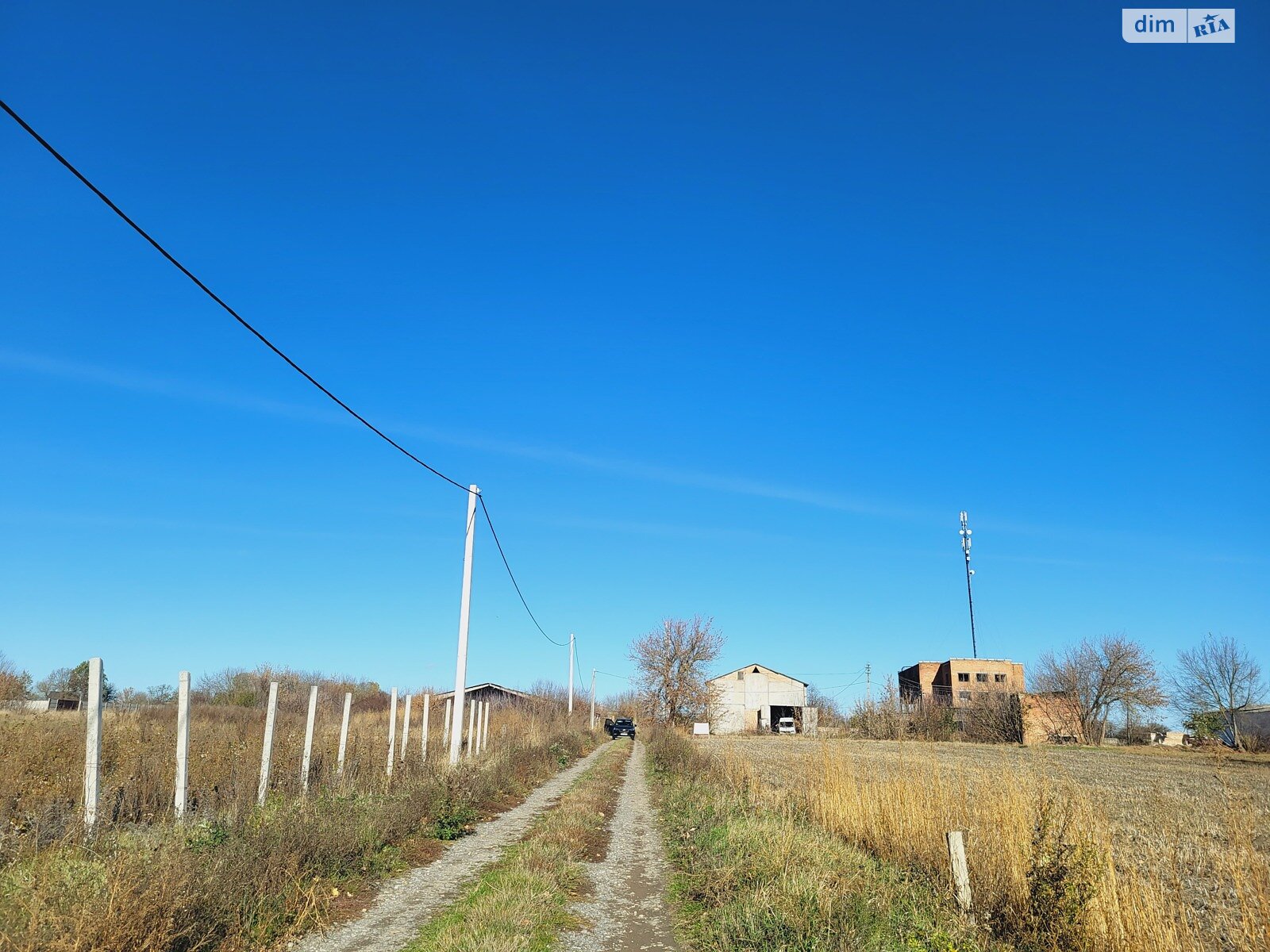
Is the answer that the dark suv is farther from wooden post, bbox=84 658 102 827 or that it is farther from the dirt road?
wooden post, bbox=84 658 102 827

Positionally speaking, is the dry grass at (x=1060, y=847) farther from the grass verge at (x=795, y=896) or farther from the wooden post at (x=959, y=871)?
the grass verge at (x=795, y=896)

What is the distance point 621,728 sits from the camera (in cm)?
6500

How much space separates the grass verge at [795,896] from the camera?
6.98 m

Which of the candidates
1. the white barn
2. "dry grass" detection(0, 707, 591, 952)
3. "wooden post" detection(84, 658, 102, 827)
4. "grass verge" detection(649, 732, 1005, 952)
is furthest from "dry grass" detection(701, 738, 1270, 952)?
the white barn

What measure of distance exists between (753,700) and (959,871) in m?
76.0

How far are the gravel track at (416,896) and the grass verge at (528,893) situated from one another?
0.19 meters

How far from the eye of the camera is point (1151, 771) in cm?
3088

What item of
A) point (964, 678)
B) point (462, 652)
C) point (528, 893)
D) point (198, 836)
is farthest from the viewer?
point (964, 678)

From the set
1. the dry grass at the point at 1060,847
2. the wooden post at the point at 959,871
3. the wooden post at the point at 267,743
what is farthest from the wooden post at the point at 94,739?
the dry grass at the point at 1060,847

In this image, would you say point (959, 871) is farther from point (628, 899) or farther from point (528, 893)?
point (528, 893)

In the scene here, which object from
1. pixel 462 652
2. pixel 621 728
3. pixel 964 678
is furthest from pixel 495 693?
pixel 462 652

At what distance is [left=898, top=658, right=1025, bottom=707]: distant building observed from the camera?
72.6 metres

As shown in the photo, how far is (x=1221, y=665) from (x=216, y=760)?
7236cm

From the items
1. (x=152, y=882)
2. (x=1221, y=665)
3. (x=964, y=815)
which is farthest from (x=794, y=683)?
(x=152, y=882)
